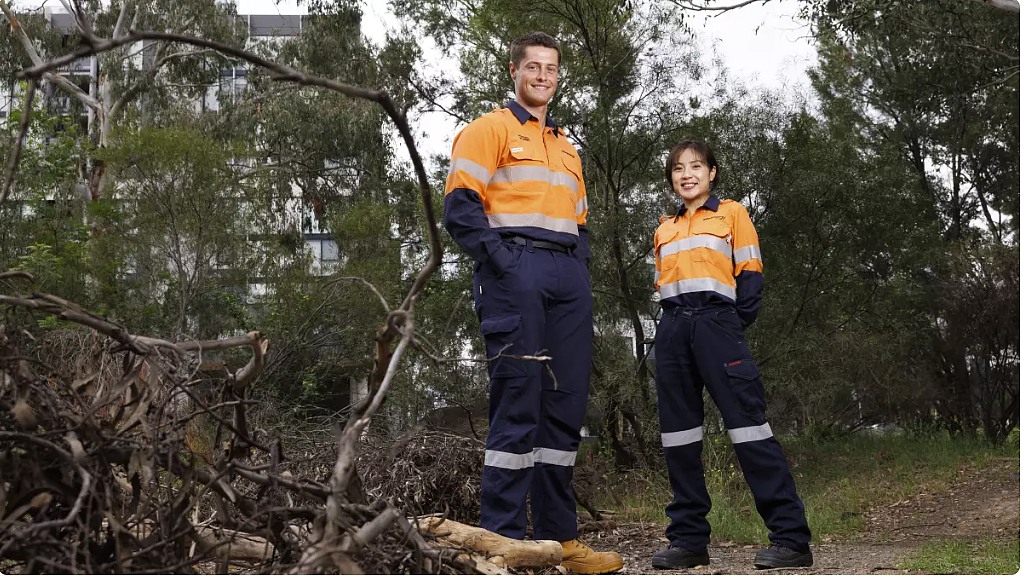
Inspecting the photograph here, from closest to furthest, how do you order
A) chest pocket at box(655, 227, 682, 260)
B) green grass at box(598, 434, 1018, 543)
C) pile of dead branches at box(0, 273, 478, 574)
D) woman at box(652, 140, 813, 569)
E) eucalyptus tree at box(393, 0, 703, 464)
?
pile of dead branches at box(0, 273, 478, 574), woman at box(652, 140, 813, 569), chest pocket at box(655, 227, 682, 260), green grass at box(598, 434, 1018, 543), eucalyptus tree at box(393, 0, 703, 464)

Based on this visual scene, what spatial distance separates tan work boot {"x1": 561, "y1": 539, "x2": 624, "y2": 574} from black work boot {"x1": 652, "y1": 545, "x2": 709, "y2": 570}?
Result: 36 centimetres

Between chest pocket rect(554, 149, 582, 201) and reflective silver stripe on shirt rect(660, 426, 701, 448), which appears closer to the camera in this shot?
chest pocket rect(554, 149, 582, 201)

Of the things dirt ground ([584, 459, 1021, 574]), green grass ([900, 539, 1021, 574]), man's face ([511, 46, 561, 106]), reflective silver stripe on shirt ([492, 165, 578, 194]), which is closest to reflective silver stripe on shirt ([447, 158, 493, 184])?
reflective silver stripe on shirt ([492, 165, 578, 194])

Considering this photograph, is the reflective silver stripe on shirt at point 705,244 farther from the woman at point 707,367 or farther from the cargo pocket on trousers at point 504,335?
the cargo pocket on trousers at point 504,335

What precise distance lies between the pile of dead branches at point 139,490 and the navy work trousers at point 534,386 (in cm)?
145

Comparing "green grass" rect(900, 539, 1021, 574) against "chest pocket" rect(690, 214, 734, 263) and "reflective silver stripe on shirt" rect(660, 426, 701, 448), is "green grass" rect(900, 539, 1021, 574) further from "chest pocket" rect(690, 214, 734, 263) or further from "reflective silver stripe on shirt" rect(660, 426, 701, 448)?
"chest pocket" rect(690, 214, 734, 263)

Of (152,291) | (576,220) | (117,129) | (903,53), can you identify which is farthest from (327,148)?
(576,220)

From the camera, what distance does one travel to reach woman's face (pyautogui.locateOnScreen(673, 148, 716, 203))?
15.4ft

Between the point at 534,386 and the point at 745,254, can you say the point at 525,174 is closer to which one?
the point at 534,386

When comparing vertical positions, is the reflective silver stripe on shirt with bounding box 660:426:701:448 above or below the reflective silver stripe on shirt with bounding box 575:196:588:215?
below

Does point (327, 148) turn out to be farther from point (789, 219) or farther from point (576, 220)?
point (576, 220)

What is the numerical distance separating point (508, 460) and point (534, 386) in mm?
300

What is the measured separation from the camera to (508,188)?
4.04 m

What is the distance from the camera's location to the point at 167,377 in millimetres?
2230
